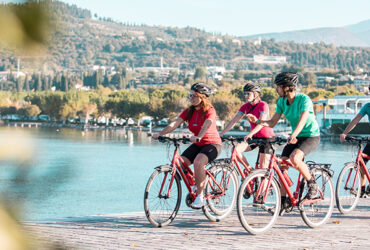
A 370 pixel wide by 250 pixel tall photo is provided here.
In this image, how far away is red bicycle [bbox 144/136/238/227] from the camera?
776cm

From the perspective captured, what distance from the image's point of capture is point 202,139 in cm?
Result: 798

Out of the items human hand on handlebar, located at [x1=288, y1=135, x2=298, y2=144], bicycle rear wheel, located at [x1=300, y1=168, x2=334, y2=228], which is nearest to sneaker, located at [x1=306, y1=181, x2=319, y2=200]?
bicycle rear wheel, located at [x1=300, y1=168, x2=334, y2=228]

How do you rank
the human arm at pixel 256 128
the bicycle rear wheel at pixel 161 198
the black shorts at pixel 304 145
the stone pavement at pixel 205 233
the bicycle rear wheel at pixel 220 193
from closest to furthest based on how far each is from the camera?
the stone pavement at pixel 205 233
the black shorts at pixel 304 145
the bicycle rear wheel at pixel 161 198
the human arm at pixel 256 128
the bicycle rear wheel at pixel 220 193

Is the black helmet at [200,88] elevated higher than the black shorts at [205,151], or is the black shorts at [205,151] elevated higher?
the black helmet at [200,88]

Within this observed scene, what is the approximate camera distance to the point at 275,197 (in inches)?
294

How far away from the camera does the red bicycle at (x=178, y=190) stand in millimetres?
7762

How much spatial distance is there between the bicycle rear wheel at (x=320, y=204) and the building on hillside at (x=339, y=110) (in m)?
98.6

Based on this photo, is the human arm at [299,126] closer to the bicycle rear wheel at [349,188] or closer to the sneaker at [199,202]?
the sneaker at [199,202]

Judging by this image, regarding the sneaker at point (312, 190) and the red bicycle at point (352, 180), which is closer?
the sneaker at point (312, 190)

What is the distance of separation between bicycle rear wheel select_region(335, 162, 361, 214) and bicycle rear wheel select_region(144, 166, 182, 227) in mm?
2678

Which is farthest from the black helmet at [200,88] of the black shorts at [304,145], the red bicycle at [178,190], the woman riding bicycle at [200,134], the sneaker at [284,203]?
the sneaker at [284,203]

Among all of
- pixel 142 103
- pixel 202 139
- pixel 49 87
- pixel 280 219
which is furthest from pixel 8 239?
pixel 142 103

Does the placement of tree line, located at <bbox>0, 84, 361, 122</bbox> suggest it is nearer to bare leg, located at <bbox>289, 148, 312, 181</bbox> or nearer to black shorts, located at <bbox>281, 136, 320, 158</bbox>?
black shorts, located at <bbox>281, 136, 320, 158</bbox>

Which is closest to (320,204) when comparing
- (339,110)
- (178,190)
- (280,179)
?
(280,179)
